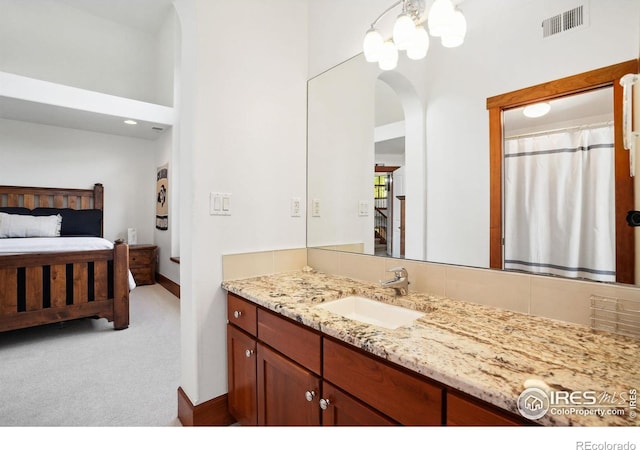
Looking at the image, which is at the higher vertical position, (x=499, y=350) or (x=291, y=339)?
(x=499, y=350)

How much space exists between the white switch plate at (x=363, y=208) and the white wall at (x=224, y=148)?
45 cm

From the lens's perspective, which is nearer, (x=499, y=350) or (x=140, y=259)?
(x=499, y=350)

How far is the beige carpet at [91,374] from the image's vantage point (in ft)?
5.64

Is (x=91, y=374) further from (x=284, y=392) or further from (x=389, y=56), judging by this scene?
(x=389, y=56)

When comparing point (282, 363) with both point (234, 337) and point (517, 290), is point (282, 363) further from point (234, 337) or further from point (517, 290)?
point (517, 290)

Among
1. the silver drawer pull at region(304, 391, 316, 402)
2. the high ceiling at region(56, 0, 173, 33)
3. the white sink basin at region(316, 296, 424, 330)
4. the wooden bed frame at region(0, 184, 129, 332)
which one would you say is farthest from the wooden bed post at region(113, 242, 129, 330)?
the high ceiling at region(56, 0, 173, 33)

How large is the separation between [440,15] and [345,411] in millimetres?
1497

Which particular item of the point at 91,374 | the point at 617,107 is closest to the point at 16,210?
the point at 91,374

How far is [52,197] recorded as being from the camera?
181 inches

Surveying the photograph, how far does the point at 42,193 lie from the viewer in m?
4.53

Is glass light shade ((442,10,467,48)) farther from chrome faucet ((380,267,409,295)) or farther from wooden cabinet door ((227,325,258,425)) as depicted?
wooden cabinet door ((227,325,258,425))
